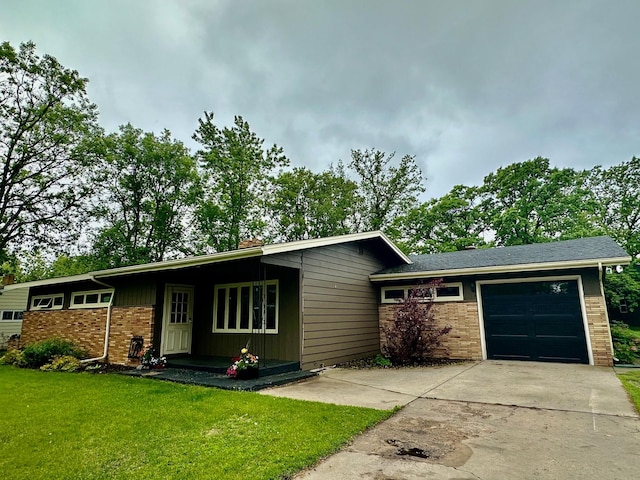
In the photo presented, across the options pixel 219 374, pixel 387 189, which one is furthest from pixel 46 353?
pixel 387 189

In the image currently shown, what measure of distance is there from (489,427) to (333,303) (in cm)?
549

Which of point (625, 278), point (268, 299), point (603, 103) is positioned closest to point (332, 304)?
point (268, 299)

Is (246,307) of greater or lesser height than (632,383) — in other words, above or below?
above

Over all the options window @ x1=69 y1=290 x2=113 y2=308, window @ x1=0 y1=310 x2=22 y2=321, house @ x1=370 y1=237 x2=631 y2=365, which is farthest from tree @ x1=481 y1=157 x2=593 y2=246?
window @ x1=0 y1=310 x2=22 y2=321

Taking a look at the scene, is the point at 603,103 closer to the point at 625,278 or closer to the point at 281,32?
the point at 625,278

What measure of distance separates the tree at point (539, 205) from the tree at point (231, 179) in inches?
580

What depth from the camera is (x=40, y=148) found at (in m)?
16.3

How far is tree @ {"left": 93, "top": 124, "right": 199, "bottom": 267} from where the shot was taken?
20453 mm

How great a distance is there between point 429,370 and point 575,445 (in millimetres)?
4855

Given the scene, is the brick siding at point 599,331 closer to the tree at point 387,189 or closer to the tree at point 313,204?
the tree at point 387,189

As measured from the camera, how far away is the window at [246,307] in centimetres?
902

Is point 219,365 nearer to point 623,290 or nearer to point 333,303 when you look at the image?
point 333,303

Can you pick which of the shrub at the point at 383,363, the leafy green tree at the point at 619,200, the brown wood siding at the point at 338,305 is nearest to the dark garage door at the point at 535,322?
the shrub at the point at 383,363

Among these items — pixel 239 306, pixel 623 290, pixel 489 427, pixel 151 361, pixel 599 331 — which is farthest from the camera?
pixel 623 290
